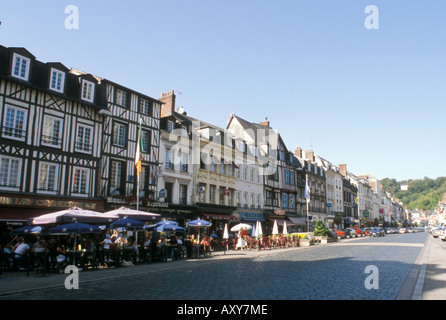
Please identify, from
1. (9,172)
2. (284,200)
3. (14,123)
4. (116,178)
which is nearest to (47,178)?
(9,172)

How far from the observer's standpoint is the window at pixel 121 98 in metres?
24.8

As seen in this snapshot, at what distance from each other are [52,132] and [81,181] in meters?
3.29

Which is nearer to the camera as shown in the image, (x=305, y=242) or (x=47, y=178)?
(x=47, y=178)

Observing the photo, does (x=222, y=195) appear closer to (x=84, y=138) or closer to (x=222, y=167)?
(x=222, y=167)

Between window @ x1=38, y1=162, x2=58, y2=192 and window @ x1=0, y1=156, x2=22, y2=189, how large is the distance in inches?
46.1

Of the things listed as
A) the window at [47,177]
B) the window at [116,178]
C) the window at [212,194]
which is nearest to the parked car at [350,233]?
the window at [212,194]

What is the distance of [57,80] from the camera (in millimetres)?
21250

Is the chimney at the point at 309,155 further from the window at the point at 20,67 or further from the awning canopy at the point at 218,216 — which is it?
the window at the point at 20,67

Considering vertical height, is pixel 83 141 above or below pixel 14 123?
below

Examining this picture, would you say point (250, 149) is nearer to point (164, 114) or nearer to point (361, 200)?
point (164, 114)

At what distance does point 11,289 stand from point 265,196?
33614 mm

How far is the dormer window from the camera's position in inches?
892

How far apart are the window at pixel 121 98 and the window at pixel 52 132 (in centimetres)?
455

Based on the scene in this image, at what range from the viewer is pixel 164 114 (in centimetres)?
2981
